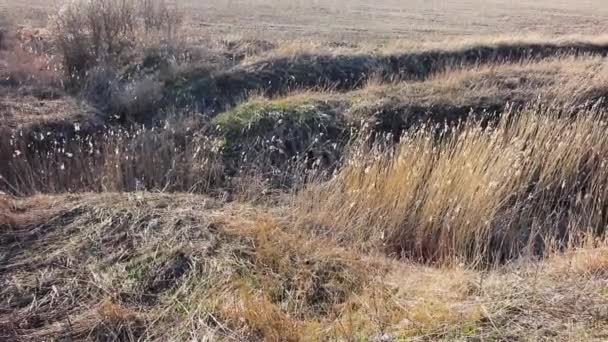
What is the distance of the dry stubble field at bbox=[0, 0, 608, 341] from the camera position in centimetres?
341

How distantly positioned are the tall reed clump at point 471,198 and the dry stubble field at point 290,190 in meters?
0.03

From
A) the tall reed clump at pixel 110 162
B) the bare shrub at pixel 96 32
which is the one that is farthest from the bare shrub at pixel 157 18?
the tall reed clump at pixel 110 162

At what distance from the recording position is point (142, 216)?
4504mm

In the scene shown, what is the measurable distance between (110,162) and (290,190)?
231 centimetres

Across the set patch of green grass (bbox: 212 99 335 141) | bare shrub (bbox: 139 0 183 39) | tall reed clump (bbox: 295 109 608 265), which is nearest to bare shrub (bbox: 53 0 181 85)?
bare shrub (bbox: 139 0 183 39)

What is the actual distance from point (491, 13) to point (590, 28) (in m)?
6.76

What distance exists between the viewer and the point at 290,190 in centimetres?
604

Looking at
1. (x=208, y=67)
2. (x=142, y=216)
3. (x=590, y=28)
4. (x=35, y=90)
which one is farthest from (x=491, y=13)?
(x=142, y=216)

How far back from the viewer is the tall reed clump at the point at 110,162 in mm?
6363

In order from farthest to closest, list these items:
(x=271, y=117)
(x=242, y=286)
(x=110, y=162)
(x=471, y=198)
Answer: (x=271, y=117) → (x=110, y=162) → (x=471, y=198) → (x=242, y=286)

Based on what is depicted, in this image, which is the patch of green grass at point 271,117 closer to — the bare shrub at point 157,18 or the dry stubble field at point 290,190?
the dry stubble field at point 290,190

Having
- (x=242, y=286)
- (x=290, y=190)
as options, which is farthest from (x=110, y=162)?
(x=242, y=286)

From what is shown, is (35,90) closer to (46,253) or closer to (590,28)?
(46,253)

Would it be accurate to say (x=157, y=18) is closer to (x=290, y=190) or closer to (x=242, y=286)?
(x=290, y=190)
